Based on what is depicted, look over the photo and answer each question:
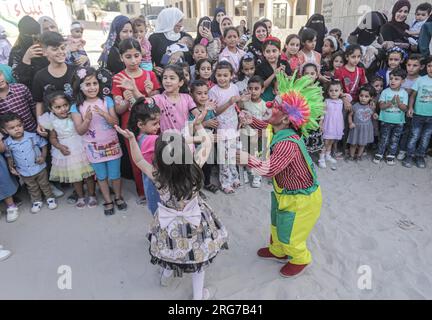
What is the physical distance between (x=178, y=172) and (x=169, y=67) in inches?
59.8

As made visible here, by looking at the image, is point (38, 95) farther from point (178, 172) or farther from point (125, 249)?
point (178, 172)

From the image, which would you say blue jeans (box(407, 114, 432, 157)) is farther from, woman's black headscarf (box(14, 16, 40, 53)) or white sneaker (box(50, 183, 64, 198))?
woman's black headscarf (box(14, 16, 40, 53))

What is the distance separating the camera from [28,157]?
3297mm

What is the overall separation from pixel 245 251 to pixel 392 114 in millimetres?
3002

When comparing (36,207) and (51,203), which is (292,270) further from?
(36,207)

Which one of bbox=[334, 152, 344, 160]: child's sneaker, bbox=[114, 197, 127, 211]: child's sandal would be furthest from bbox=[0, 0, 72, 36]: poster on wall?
bbox=[334, 152, 344, 160]: child's sneaker

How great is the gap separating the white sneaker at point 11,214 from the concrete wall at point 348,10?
7.96 metres

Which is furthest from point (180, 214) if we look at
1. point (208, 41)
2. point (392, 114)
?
point (392, 114)

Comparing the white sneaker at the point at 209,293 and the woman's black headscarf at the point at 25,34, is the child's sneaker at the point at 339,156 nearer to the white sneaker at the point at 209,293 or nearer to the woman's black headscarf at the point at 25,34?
the white sneaker at the point at 209,293

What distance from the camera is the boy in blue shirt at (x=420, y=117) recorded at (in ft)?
13.5

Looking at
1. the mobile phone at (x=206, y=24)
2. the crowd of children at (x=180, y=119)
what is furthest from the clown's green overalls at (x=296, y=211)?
the mobile phone at (x=206, y=24)

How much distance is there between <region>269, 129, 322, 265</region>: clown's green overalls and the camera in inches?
90.1
